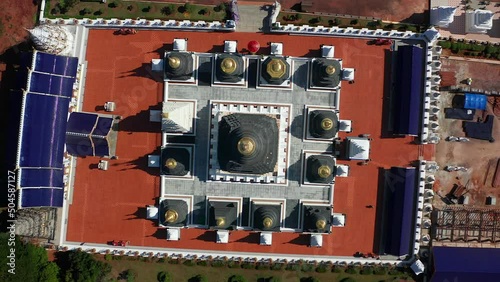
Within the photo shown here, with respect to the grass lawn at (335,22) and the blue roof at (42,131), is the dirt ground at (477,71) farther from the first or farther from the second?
the blue roof at (42,131)

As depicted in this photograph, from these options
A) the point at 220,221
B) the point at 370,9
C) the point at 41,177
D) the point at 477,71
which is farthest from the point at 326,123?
the point at 41,177

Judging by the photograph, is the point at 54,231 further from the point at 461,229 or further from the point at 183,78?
the point at 461,229

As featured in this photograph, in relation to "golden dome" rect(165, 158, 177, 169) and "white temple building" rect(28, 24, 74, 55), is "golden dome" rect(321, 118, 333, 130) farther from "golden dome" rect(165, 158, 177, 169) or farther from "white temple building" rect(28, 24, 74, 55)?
"white temple building" rect(28, 24, 74, 55)

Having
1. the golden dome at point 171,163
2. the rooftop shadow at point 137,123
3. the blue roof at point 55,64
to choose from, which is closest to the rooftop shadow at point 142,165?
the rooftop shadow at point 137,123

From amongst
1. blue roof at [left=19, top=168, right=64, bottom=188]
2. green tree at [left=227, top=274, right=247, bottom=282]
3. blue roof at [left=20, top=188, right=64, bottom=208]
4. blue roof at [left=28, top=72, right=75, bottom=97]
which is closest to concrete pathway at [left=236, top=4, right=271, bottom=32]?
blue roof at [left=28, top=72, right=75, bottom=97]

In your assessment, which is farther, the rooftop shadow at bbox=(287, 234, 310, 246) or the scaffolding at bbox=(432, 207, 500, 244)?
the scaffolding at bbox=(432, 207, 500, 244)

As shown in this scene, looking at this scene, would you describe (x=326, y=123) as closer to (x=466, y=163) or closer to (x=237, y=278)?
(x=466, y=163)
